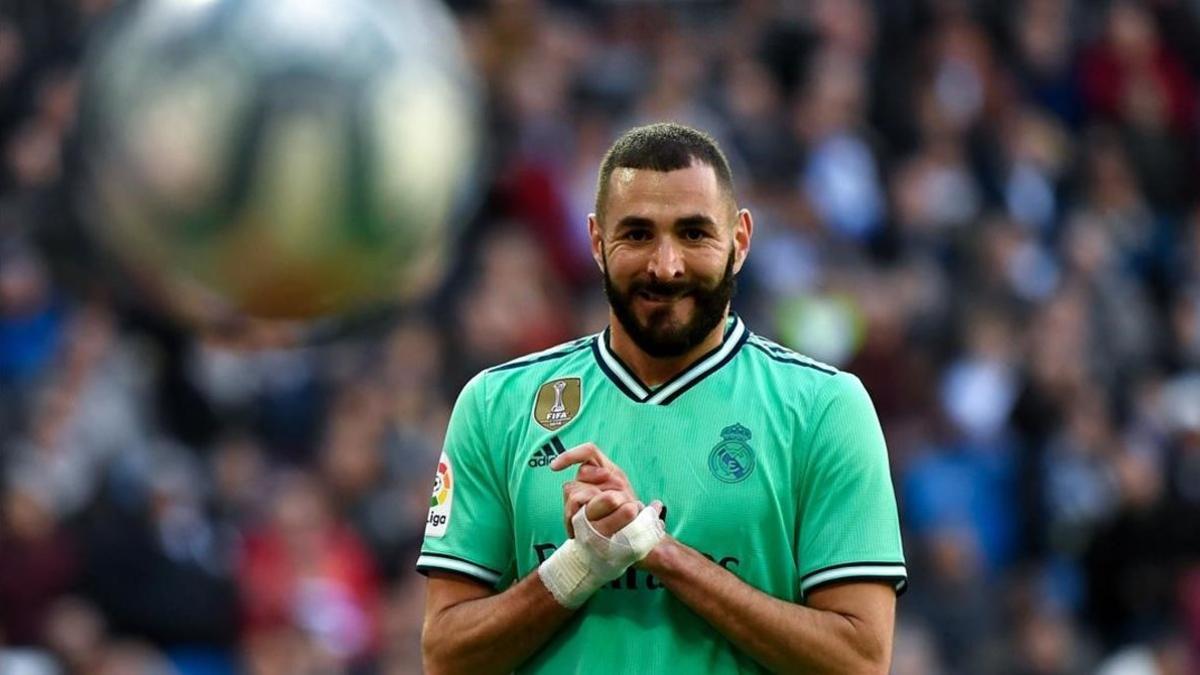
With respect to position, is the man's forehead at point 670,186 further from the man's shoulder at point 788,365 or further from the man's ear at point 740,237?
the man's shoulder at point 788,365

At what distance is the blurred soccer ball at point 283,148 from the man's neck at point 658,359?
2055mm

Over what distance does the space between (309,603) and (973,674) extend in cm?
319

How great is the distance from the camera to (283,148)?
22.0 feet

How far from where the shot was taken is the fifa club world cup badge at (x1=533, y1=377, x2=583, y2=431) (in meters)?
4.59

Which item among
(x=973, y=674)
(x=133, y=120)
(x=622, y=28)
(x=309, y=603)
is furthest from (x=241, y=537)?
(x=622, y=28)

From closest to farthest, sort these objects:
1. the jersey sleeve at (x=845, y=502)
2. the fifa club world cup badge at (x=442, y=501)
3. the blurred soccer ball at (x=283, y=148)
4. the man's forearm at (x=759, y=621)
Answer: the man's forearm at (x=759, y=621)
the jersey sleeve at (x=845, y=502)
the fifa club world cup badge at (x=442, y=501)
the blurred soccer ball at (x=283, y=148)

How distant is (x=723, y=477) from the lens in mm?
4453

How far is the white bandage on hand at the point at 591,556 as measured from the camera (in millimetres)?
4207

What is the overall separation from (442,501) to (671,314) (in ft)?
1.98

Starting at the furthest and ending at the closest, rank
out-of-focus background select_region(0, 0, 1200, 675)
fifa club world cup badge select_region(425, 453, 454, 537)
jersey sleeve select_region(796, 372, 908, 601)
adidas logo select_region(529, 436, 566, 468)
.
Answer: out-of-focus background select_region(0, 0, 1200, 675) → fifa club world cup badge select_region(425, 453, 454, 537) → adidas logo select_region(529, 436, 566, 468) → jersey sleeve select_region(796, 372, 908, 601)

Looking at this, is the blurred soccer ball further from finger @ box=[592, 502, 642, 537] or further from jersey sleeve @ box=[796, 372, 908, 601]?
finger @ box=[592, 502, 642, 537]

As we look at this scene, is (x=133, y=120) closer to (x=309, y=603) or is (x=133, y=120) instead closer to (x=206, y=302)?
(x=206, y=302)

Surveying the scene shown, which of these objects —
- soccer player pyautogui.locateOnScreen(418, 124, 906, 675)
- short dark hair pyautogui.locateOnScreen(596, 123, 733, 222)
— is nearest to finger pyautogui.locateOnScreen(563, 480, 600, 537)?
soccer player pyautogui.locateOnScreen(418, 124, 906, 675)

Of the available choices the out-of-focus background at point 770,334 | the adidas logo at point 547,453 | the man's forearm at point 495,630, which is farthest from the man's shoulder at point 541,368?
the out-of-focus background at point 770,334
